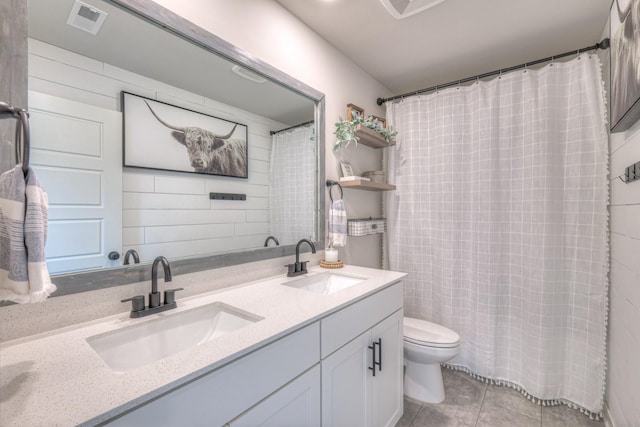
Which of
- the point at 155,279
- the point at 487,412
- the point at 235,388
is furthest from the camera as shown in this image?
the point at 487,412

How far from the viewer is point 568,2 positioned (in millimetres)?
1577

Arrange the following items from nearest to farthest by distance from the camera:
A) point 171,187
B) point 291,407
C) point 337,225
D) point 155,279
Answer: point 291,407
point 155,279
point 171,187
point 337,225

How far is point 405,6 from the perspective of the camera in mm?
1564

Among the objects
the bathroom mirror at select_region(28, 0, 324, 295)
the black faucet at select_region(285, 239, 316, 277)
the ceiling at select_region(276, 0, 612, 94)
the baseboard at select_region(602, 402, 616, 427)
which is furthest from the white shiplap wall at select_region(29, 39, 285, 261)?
the baseboard at select_region(602, 402, 616, 427)

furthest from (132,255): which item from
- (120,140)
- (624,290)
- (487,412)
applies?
(624,290)

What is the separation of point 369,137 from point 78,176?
1750 mm

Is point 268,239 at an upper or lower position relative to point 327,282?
upper

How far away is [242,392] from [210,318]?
1.42 ft

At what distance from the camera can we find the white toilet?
5.86ft

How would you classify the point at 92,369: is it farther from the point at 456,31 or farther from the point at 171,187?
the point at 456,31

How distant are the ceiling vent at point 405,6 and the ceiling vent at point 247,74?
76 centimetres

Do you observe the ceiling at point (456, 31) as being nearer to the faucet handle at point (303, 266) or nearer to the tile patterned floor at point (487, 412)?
the faucet handle at point (303, 266)

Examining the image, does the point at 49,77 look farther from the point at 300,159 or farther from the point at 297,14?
the point at 297,14

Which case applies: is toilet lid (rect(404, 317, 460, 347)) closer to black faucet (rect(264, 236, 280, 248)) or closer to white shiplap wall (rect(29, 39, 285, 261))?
black faucet (rect(264, 236, 280, 248))
